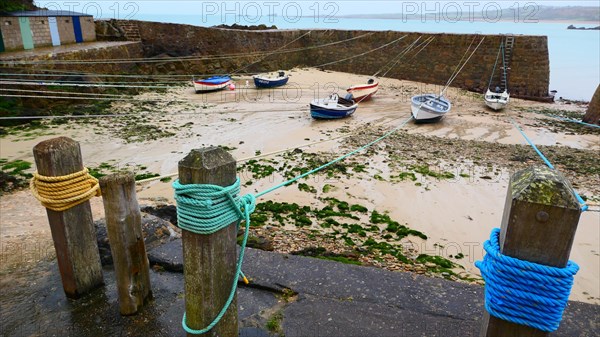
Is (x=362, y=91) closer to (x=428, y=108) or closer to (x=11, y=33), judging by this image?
(x=428, y=108)

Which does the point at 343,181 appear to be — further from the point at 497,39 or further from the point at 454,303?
the point at 497,39

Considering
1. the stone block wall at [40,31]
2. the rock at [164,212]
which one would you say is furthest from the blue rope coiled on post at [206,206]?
the stone block wall at [40,31]

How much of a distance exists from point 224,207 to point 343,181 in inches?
280

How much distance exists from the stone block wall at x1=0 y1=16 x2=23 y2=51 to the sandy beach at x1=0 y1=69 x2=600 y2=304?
5346 mm

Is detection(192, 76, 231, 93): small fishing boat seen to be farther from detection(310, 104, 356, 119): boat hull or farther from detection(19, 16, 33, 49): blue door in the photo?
detection(19, 16, 33, 49): blue door

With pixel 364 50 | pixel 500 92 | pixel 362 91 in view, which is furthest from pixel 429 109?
pixel 364 50

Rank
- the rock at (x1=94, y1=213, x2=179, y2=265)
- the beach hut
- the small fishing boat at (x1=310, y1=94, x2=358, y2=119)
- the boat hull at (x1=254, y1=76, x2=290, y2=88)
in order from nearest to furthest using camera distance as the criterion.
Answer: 1. the rock at (x1=94, y1=213, x2=179, y2=265)
2. the small fishing boat at (x1=310, y1=94, x2=358, y2=119)
3. the beach hut
4. the boat hull at (x1=254, y1=76, x2=290, y2=88)

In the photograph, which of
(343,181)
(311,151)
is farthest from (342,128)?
(343,181)

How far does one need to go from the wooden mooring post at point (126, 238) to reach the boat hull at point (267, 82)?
16801mm

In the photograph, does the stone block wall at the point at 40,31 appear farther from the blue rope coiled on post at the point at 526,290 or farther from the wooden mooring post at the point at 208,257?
the blue rope coiled on post at the point at 526,290

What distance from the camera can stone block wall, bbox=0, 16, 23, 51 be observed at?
51.0 ft

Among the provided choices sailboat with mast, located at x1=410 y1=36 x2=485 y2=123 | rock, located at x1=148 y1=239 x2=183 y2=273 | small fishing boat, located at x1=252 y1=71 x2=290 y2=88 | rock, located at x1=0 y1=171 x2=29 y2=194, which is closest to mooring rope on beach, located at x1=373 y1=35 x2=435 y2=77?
small fishing boat, located at x1=252 y1=71 x2=290 y2=88

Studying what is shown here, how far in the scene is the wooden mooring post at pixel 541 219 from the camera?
1.36m

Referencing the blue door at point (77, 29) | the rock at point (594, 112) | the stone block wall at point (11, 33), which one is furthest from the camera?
the blue door at point (77, 29)
